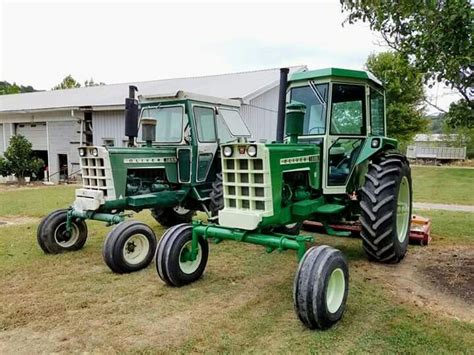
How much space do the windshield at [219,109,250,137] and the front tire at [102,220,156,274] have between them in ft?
9.01

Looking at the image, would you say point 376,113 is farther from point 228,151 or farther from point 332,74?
point 228,151

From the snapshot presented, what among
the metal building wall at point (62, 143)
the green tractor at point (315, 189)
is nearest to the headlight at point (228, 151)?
the green tractor at point (315, 189)

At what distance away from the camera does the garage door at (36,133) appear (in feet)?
63.4

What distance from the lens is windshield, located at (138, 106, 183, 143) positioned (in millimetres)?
6367

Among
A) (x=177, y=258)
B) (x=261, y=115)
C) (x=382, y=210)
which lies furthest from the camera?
(x=261, y=115)

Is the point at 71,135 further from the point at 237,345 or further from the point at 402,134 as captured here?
the point at 402,134

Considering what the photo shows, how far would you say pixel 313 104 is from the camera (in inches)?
195

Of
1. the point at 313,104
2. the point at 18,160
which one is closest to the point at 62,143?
the point at 18,160

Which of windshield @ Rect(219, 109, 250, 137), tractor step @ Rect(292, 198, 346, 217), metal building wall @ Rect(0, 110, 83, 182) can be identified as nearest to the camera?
tractor step @ Rect(292, 198, 346, 217)

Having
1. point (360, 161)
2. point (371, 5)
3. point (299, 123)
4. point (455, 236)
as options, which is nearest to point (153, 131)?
point (299, 123)

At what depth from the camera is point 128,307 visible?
12.3ft

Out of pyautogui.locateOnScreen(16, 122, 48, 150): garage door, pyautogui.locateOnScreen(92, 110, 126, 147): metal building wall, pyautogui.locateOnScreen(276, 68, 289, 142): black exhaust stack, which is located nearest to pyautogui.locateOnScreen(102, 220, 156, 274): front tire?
pyautogui.locateOnScreen(276, 68, 289, 142): black exhaust stack

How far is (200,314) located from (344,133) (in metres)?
2.78

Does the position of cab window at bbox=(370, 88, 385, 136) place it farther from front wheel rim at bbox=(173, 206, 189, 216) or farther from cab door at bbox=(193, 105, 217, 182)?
front wheel rim at bbox=(173, 206, 189, 216)
